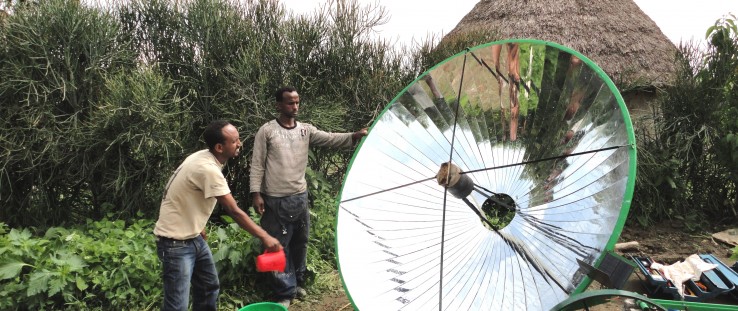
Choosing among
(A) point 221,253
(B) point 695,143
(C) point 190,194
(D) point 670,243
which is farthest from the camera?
(B) point 695,143

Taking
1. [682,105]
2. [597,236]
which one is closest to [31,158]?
[597,236]

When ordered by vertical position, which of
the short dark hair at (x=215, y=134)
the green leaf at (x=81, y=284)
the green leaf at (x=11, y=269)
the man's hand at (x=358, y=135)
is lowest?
the green leaf at (x=81, y=284)

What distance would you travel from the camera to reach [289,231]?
3.29m

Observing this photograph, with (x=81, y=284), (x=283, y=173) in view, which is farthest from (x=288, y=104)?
(x=81, y=284)

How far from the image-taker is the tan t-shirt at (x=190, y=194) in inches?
91.3

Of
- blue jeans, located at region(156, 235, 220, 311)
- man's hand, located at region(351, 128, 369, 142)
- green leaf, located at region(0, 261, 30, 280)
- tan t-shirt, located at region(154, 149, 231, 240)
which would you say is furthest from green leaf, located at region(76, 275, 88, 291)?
man's hand, located at region(351, 128, 369, 142)

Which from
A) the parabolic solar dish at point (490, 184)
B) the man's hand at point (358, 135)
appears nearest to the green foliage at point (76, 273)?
the parabolic solar dish at point (490, 184)

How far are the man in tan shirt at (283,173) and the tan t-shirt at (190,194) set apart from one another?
2.37ft

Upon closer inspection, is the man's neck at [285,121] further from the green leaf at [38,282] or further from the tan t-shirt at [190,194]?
the green leaf at [38,282]

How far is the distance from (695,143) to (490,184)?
12.5 feet

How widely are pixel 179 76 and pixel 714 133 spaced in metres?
5.42

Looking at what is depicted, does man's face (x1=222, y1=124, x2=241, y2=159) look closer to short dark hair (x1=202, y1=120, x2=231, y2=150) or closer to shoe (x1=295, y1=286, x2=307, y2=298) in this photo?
short dark hair (x1=202, y1=120, x2=231, y2=150)

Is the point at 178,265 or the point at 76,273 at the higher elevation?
the point at 178,265

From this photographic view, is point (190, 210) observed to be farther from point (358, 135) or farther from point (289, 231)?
point (358, 135)
